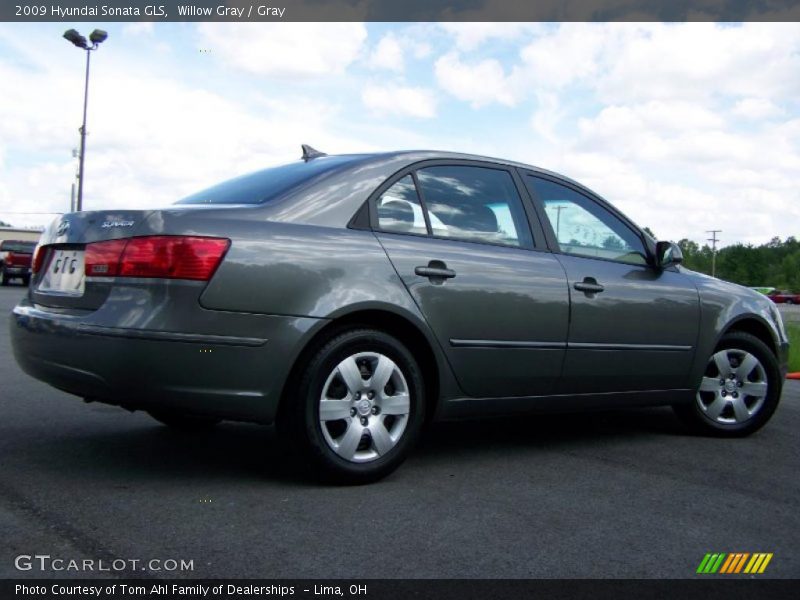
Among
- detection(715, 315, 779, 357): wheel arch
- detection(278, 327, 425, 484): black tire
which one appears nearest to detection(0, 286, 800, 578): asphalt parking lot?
detection(278, 327, 425, 484): black tire

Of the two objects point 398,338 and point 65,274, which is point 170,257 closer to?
point 65,274

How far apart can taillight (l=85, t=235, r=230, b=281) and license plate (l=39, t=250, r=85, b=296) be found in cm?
26

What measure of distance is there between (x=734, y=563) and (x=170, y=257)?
242 cm

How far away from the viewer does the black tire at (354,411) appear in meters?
3.72

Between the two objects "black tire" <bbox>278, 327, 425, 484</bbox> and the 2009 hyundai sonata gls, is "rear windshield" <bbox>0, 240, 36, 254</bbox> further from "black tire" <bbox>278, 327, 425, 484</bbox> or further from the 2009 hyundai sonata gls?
"black tire" <bbox>278, 327, 425, 484</bbox>

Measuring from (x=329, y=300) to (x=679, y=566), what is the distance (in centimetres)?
174

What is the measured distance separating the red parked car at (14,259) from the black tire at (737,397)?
30.5 meters

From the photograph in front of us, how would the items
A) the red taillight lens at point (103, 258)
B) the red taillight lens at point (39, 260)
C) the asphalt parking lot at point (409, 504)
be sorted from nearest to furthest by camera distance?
the asphalt parking lot at point (409, 504), the red taillight lens at point (103, 258), the red taillight lens at point (39, 260)

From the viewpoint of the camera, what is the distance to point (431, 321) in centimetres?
409

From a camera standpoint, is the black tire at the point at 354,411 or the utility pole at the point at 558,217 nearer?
the black tire at the point at 354,411

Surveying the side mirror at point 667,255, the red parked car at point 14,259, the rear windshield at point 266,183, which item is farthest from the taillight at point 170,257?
the red parked car at point 14,259

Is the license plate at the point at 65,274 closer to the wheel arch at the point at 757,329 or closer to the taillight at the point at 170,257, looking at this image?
the taillight at the point at 170,257

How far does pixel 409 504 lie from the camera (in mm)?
3648

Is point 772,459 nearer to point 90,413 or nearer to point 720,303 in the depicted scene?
point 720,303
